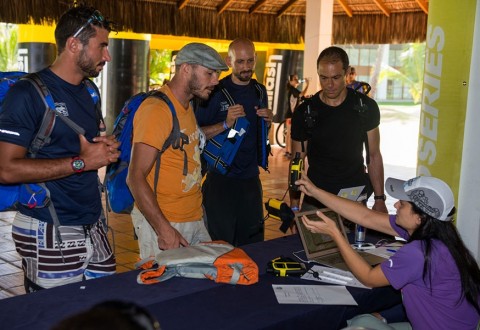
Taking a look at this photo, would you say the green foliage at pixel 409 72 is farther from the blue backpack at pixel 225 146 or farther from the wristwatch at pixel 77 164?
the wristwatch at pixel 77 164

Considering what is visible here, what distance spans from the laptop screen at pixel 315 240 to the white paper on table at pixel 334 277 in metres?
0.19

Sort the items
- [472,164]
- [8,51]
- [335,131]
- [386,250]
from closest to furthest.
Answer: [386,250]
[335,131]
[472,164]
[8,51]

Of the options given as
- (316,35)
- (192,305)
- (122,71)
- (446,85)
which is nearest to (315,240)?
(192,305)

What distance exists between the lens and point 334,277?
3.22 meters

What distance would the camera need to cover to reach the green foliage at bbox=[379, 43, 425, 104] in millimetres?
36438

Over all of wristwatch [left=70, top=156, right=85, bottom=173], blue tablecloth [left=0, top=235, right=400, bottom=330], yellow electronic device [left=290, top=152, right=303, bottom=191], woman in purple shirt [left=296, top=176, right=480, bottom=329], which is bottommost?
blue tablecloth [left=0, top=235, right=400, bottom=330]

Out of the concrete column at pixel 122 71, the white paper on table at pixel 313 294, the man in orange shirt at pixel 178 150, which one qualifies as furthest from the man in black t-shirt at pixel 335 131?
the concrete column at pixel 122 71

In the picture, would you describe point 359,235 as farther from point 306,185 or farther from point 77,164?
point 77,164

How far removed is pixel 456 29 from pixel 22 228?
12.0 feet

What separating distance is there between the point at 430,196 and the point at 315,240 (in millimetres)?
922

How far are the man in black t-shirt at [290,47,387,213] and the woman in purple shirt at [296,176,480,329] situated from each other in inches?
59.7

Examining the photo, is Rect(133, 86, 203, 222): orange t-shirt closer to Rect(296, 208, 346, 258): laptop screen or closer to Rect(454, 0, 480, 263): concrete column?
Rect(296, 208, 346, 258): laptop screen

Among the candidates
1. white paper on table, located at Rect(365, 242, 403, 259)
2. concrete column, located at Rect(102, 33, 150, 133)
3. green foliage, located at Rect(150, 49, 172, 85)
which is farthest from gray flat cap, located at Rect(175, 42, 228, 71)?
green foliage, located at Rect(150, 49, 172, 85)

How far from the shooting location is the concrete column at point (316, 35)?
1059 cm
